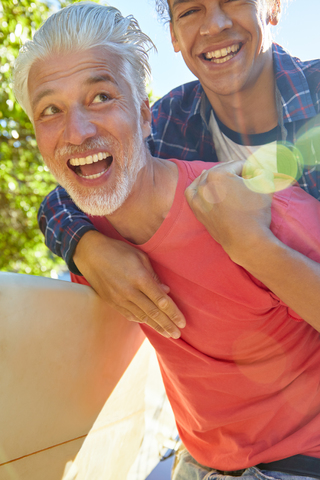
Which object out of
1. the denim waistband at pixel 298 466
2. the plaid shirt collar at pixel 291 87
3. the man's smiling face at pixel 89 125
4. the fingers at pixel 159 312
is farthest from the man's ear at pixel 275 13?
the denim waistband at pixel 298 466

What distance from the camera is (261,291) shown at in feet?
4.22

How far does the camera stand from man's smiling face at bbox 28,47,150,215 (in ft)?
4.27

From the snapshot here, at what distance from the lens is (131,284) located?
4.38ft

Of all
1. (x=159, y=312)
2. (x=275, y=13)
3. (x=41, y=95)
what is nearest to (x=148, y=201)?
(x=159, y=312)

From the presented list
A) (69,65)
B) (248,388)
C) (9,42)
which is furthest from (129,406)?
(9,42)

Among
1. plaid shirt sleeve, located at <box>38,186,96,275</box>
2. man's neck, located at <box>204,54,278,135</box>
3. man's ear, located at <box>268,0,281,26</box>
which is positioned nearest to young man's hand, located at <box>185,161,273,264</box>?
plaid shirt sleeve, located at <box>38,186,96,275</box>

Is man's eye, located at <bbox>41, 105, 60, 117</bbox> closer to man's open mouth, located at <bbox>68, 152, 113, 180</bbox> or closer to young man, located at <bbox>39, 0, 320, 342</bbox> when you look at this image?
man's open mouth, located at <bbox>68, 152, 113, 180</bbox>

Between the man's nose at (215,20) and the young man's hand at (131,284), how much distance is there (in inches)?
36.9

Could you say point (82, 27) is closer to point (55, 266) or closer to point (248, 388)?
point (248, 388)

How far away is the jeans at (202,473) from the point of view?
131 centimetres

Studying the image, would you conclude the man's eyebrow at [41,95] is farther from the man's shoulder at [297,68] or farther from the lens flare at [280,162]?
the man's shoulder at [297,68]

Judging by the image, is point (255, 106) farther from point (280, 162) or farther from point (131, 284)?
point (131, 284)

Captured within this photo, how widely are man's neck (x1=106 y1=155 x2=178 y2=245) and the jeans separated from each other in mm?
832

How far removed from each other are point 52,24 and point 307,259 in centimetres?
107
